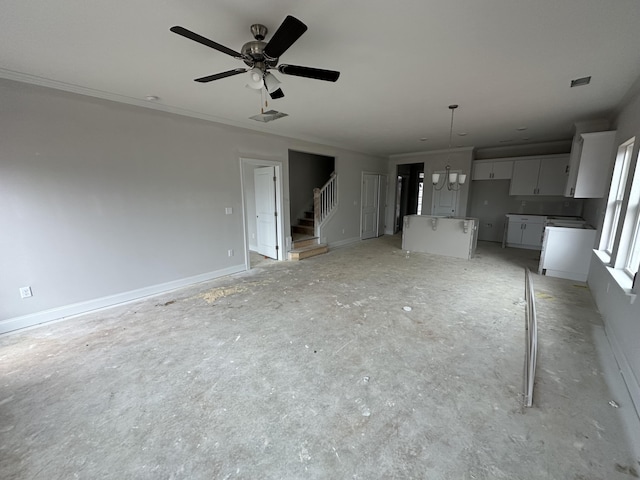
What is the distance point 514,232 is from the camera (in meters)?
6.71

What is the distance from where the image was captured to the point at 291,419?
5.61 feet

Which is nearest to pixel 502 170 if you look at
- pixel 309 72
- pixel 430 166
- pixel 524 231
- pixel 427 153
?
pixel 524 231

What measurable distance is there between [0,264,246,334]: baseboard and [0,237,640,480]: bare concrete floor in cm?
16

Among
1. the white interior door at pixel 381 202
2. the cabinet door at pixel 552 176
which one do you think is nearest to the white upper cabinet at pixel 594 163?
the cabinet door at pixel 552 176

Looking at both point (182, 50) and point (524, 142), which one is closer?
A: point (182, 50)

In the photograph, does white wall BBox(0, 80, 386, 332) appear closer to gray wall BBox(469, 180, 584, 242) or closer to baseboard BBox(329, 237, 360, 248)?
baseboard BBox(329, 237, 360, 248)

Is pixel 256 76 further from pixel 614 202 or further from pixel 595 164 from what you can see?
pixel 595 164

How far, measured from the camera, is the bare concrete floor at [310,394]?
4.72 feet

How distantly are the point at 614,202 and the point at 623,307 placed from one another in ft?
6.64

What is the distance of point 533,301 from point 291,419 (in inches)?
138

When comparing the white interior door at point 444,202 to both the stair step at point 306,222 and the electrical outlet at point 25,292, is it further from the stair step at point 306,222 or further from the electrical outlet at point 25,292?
the electrical outlet at point 25,292

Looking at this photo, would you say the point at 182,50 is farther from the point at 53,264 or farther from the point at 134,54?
the point at 53,264

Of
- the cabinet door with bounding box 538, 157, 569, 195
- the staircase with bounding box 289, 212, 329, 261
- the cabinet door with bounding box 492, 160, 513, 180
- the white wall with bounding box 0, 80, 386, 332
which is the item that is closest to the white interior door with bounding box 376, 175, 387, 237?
the staircase with bounding box 289, 212, 329, 261

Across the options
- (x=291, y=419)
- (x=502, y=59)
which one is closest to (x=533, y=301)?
(x=502, y=59)
